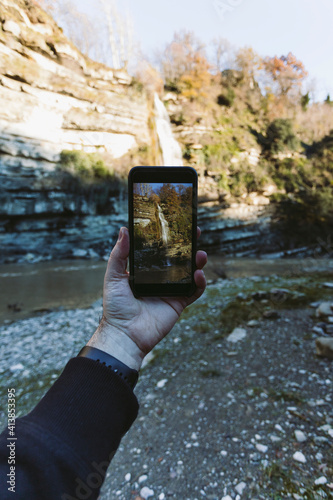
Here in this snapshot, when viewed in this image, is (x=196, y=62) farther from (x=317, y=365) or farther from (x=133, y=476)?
(x=133, y=476)

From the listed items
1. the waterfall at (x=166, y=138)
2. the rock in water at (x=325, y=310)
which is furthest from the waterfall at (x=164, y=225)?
the waterfall at (x=166, y=138)

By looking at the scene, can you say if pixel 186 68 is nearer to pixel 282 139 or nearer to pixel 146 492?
pixel 282 139

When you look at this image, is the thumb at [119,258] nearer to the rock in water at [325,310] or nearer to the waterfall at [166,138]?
the rock in water at [325,310]

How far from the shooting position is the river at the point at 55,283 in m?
7.45

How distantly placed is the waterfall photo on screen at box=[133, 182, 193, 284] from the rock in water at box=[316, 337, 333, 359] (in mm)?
3104

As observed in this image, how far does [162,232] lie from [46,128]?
623 inches

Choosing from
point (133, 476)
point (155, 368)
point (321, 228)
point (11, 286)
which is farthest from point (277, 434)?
point (321, 228)

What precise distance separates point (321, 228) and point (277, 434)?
736 inches

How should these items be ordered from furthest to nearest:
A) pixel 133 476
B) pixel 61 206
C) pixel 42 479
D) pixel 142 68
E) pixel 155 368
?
pixel 142 68 < pixel 61 206 < pixel 155 368 < pixel 133 476 < pixel 42 479

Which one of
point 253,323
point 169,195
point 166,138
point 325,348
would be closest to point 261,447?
point 325,348

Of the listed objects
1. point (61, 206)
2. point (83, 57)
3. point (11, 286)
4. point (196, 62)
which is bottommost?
point (11, 286)

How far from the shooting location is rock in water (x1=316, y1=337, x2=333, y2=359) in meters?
3.60

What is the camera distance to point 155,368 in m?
3.93

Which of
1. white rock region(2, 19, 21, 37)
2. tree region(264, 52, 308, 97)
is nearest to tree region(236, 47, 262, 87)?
tree region(264, 52, 308, 97)
